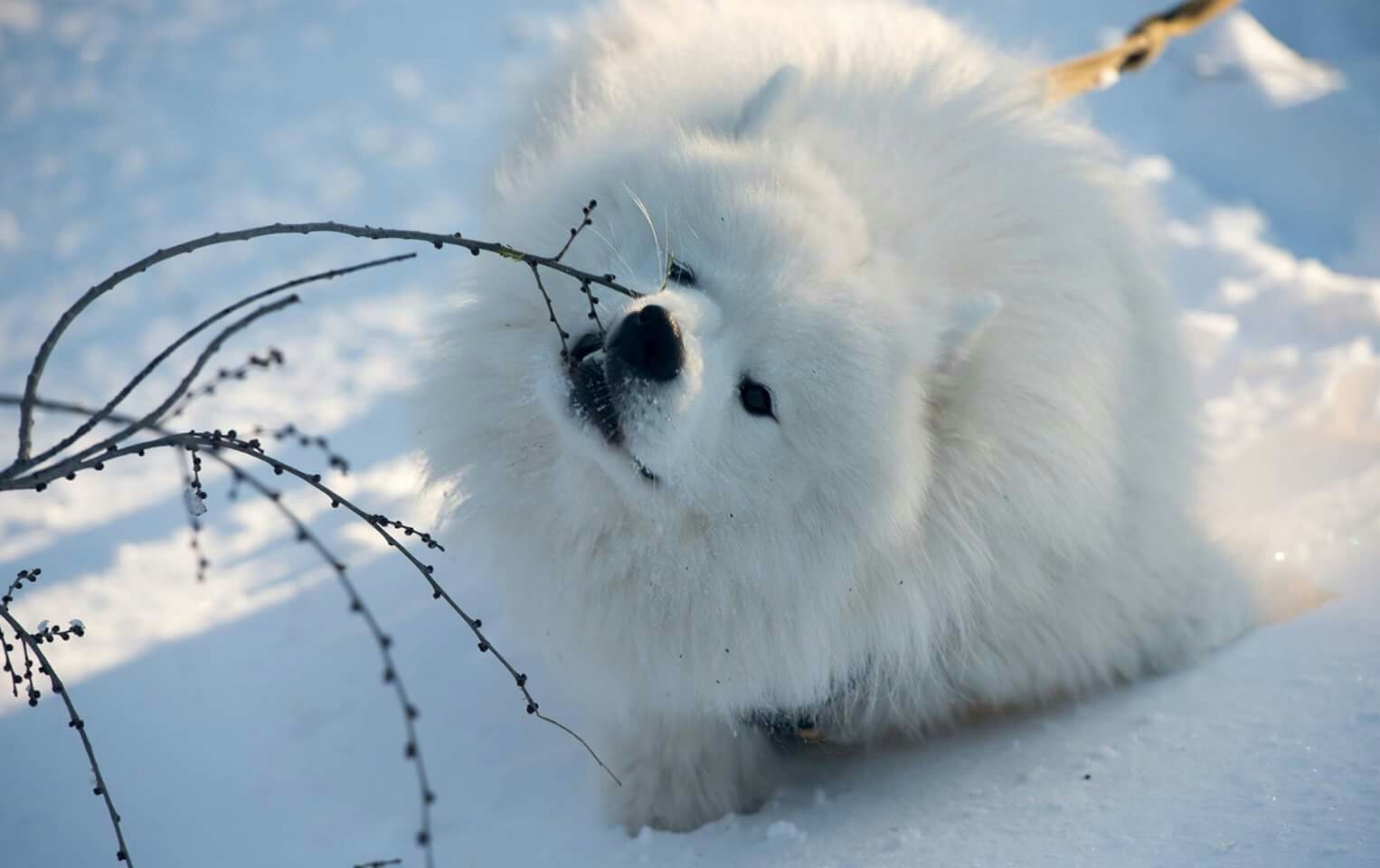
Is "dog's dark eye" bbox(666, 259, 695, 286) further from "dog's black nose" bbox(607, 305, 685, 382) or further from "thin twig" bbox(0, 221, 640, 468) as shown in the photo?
"thin twig" bbox(0, 221, 640, 468)

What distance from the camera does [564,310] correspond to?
213cm

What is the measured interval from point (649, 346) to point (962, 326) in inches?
27.0

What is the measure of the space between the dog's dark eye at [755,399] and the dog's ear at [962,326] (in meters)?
0.39

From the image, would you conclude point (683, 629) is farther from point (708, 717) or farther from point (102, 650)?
point (102, 650)

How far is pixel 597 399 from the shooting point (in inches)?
75.9

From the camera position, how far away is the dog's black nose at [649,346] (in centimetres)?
180

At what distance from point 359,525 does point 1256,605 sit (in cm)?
275

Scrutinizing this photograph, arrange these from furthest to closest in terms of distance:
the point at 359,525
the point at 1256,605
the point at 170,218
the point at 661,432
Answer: the point at 170,218, the point at 359,525, the point at 1256,605, the point at 661,432

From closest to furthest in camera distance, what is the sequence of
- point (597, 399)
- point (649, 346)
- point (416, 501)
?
point (649, 346) < point (597, 399) < point (416, 501)

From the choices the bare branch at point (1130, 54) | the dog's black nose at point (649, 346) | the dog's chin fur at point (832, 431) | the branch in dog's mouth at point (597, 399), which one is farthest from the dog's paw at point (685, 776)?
the bare branch at point (1130, 54)

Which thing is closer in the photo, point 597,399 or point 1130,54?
point 597,399

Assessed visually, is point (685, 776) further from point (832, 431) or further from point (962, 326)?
point (962, 326)

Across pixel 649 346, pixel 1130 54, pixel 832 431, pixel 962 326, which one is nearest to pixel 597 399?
pixel 649 346

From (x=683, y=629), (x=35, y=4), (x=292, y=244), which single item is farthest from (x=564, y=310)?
(x=35, y=4)
